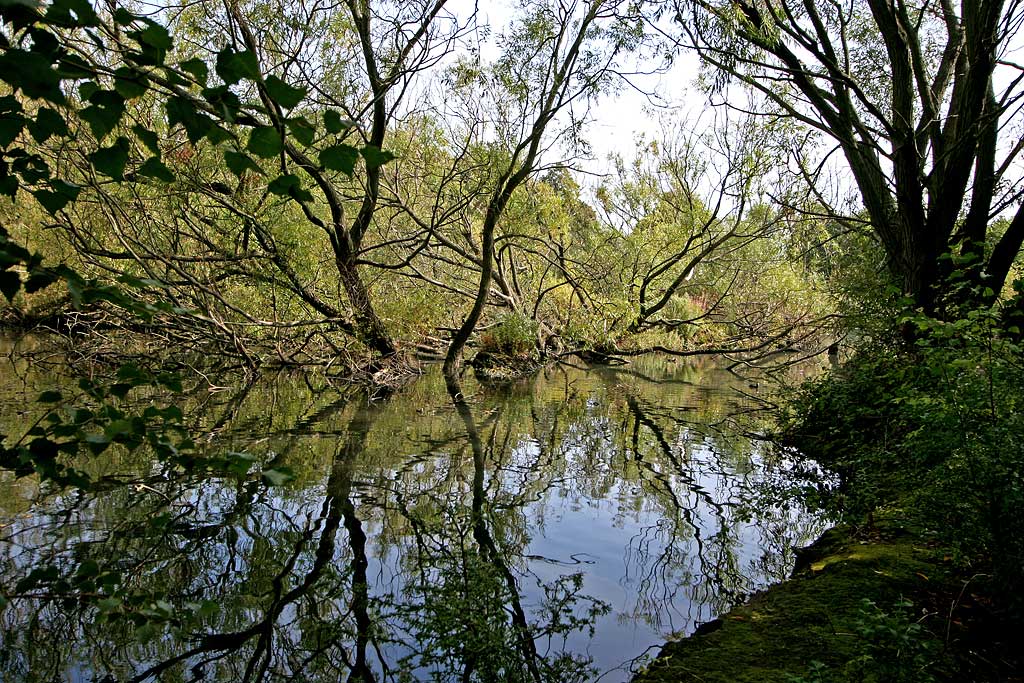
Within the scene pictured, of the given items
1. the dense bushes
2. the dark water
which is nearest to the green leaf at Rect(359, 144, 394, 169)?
the dark water

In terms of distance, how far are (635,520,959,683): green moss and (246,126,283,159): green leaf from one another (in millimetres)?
2385

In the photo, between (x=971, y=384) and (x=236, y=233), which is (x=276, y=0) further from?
(x=971, y=384)

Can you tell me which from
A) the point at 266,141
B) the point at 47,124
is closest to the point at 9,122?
the point at 47,124

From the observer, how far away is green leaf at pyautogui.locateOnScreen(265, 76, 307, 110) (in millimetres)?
1357

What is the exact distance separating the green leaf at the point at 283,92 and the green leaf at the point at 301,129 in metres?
0.05

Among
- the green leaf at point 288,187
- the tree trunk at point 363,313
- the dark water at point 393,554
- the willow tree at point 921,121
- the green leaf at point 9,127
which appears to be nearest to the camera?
the green leaf at point 288,187

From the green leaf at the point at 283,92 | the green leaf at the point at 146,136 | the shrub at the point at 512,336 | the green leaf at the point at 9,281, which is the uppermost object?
the shrub at the point at 512,336

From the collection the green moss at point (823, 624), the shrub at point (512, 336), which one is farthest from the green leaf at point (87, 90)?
the shrub at point (512, 336)

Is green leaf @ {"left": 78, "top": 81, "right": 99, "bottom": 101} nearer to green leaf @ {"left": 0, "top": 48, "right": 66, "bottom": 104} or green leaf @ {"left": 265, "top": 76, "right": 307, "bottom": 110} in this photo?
green leaf @ {"left": 0, "top": 48, "right": 66, "bottom": 104}

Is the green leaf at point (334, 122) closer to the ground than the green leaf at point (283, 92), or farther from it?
closer to the ground

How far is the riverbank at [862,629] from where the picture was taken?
2652 millimetres

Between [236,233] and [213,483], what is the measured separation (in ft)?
18.7

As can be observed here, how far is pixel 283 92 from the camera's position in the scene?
137cm

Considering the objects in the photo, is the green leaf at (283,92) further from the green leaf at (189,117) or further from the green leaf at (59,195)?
the green leaf at (59,195)
